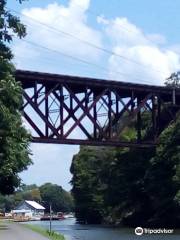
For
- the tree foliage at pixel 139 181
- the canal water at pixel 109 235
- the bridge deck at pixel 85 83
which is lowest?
the canal water at pixel 109 235

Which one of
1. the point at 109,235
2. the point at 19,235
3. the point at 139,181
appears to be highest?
the point at 139,181

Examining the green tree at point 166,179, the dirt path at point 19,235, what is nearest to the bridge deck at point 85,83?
the green tree at point 166,179

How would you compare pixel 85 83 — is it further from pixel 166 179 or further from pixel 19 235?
pixel 19 235

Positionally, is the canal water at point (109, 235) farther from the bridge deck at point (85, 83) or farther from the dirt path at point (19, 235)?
the bridge deck at point (85, 83)

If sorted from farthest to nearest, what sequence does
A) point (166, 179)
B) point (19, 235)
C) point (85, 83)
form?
point (166, 179)
point (85, 83)
point (19, 235)

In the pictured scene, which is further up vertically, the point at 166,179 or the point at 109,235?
the point at 166,179

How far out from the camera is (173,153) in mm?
78562

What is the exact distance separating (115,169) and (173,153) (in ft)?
53.9

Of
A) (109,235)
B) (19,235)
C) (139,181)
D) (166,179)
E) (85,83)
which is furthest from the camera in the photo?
(139,181)

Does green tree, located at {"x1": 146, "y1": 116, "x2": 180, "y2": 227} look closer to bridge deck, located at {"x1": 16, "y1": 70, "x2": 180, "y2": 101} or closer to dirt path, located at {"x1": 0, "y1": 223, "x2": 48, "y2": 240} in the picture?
bridge deck, located at {"x1": 16, "y1": 70, "x2": 180, "y2": 101}

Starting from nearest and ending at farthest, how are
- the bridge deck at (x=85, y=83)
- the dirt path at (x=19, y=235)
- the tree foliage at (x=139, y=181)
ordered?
the dirt path at (x=19, y=235) → the bridge deck at (x=85, y=83) → the tree foliage at (x=139, y=181)

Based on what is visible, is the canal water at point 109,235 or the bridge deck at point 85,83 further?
the bridge deck at point 85,83

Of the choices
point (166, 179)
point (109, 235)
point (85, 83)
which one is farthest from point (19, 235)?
point (166, 179)

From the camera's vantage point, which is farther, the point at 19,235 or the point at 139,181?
the point at 139,181
